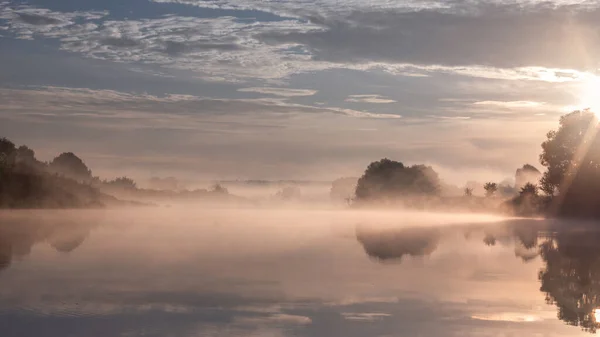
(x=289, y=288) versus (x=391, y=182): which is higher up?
(x=391, y=182)

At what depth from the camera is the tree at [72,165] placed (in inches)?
5349

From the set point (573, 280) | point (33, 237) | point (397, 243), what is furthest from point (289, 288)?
point (33, 237)

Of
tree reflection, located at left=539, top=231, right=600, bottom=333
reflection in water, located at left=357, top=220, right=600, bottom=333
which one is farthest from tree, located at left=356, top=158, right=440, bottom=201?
tree reflection, located at left=539, top=231, right=600, bottom=333

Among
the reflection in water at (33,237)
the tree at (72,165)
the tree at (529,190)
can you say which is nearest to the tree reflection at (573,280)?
the reflection in water at (33,237)

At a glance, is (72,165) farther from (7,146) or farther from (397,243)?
(397,243)

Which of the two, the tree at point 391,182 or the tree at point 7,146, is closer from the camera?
the tree at point 7,146

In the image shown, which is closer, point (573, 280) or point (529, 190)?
point (573, 280)

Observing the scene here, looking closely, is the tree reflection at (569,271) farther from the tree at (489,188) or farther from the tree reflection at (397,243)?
the tree at (489,188)

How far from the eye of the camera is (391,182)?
176 meters

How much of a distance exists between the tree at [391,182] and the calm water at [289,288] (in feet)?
429

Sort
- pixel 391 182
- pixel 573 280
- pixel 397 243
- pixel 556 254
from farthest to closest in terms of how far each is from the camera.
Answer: pixel 391 182
pixel 397 243
pixel 556 254
pixel 573 280

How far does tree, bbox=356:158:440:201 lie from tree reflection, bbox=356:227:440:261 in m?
119

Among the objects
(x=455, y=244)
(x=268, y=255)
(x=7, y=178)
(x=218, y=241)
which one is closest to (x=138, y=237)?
(x=218, y=241)

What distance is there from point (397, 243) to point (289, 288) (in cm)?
2074
